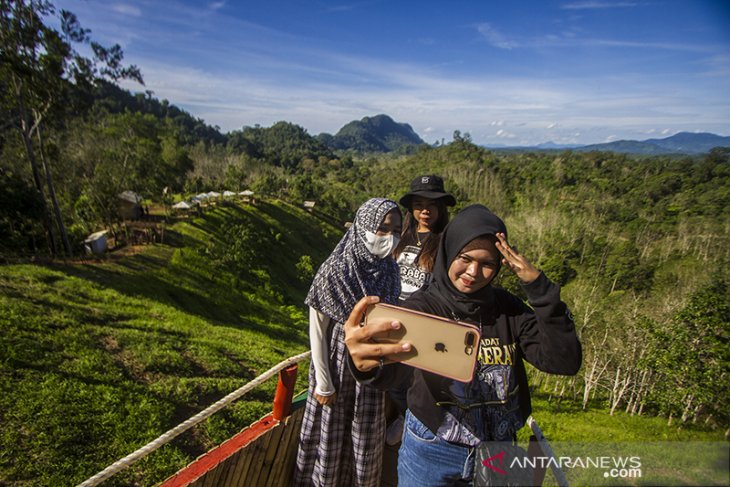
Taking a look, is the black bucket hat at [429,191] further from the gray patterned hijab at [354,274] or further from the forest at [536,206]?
the forest at [536,206]

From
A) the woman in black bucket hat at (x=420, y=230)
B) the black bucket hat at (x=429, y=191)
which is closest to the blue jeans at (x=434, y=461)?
the woman in black bucket hat at (x=420, y=230)

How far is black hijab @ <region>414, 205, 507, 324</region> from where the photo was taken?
1446mm

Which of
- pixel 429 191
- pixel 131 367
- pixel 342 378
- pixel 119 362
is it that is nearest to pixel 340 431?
pixel 342 378

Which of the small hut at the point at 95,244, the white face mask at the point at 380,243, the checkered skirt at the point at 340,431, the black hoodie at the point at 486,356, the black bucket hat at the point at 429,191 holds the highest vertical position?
the black bucket hat at the point at 429,191

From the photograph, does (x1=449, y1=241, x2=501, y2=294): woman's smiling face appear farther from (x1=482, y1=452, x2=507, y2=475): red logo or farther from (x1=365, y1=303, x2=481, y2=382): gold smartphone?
(x1=482, y1=452, x2=507, y2=475): red logo

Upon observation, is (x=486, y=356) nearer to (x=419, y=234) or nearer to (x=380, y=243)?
(x=380, y=243)

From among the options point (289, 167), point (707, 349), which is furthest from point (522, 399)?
point (289, 167)

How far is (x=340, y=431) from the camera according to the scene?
212 cm

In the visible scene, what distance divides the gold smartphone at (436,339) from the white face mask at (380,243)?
3.12 ft

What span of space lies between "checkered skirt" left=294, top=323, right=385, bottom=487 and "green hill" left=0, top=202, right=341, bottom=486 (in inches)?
110

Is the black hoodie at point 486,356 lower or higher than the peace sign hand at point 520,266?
lower

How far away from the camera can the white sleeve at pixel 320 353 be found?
6.61 feet

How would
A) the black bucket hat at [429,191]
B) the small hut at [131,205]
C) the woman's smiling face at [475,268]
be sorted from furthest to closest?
the small hut at [131,205] < the black bucket hat at [429,191] < the woman's smiling face at [475,268]

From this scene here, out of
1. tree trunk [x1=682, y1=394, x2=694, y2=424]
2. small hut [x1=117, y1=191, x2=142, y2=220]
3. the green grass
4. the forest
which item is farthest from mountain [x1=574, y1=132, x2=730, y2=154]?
small hut [x1=117, y1=191, x2=142, y2=220]
